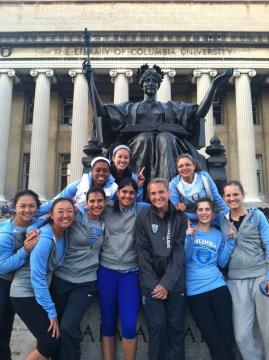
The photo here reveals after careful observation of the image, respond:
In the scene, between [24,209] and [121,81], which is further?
[121,81]

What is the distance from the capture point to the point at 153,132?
19.3 feet

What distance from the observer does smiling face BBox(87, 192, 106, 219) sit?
3.82 meters

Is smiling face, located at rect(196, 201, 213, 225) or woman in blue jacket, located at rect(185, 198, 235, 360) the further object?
smiling face, located at rect(196, 201, 213, 225)

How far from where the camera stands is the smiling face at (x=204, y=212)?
13.0ft

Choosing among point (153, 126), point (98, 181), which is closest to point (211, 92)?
point (153, 126)

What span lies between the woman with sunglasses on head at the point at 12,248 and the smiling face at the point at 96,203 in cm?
52

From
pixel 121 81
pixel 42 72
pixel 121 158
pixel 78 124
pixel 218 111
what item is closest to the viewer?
pixel 121 158

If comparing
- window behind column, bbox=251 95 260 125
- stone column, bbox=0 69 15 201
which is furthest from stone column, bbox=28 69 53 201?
window behind column, bbox=251 95 260 125

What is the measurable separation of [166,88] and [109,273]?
27.8 meters

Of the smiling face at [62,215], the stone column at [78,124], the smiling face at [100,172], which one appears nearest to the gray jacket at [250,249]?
the smiling face at [100,172]

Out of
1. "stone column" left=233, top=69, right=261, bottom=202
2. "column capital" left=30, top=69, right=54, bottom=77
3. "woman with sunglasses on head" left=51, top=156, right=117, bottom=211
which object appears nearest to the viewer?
"woman with sunglasses on head" left=51, top=156, right=117, bottom=211

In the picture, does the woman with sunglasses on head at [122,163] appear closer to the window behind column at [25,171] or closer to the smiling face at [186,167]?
the smiling face at [186,167]

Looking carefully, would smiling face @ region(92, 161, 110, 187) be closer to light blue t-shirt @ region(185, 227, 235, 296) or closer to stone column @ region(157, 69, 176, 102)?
light blue t-shirt @ region(185, 227, 235, 296)

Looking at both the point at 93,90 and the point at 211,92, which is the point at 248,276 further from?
the point at 93,90
